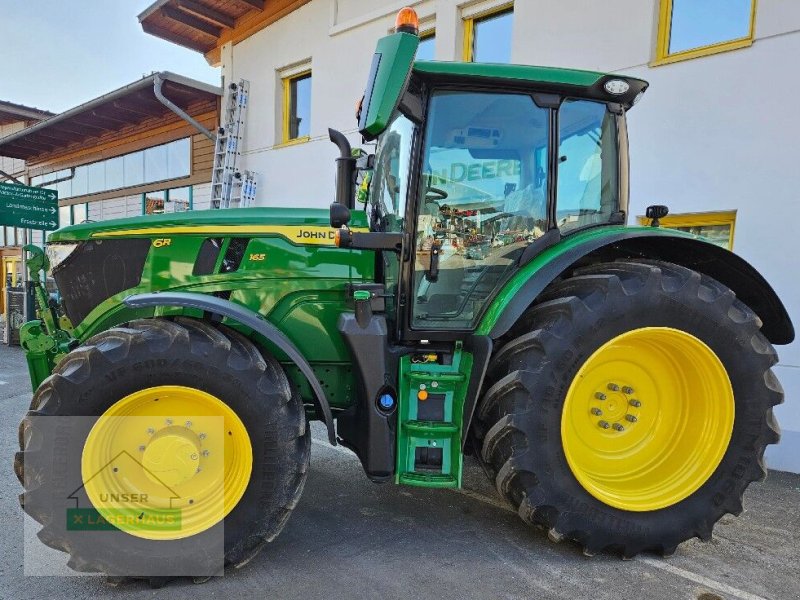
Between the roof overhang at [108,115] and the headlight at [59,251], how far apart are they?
21.6ft

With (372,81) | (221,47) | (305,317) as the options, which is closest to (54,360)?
(305,317)

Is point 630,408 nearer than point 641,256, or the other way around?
point 630,408

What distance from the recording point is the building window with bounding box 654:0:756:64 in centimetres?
418

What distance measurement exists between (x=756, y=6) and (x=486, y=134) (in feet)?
Result: 10.2

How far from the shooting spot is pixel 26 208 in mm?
9922

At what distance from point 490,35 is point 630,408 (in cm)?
484

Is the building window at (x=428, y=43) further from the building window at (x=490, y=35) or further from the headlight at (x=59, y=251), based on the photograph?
the headlight at (x=59, y=251)

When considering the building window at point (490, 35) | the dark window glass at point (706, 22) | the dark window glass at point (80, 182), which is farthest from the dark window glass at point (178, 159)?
the dark window glass at point (706, 22)

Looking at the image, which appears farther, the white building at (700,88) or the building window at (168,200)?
the building window at (168,200)

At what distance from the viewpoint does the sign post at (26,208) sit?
9.63 m

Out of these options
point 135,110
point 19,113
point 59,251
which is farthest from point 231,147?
point 19,113

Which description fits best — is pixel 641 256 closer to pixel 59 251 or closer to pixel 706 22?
pixel 706 22

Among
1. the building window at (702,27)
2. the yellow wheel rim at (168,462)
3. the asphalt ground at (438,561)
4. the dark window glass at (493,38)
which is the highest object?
the dark window glass at (493,38)

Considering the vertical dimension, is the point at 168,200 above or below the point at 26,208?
above
